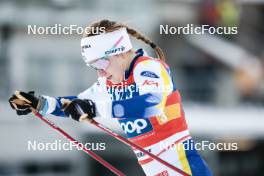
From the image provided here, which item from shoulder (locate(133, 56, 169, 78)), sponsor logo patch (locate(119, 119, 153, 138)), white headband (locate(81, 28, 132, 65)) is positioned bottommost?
sponsor logo patch (locate(119, 119, 153, 138))

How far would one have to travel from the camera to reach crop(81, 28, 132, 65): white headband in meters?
4.46

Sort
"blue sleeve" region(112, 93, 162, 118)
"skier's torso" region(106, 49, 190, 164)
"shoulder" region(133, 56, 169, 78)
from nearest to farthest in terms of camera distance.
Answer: "blue sleeve" region(112, 93, 162, 118)
"shoulder" region(133, 56, 169, 78)
"skier's torso" region(106, 49, 190, 164)

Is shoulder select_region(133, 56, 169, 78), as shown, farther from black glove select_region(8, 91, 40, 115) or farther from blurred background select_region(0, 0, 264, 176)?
blurred background select_region(0, 0, 264, 176)

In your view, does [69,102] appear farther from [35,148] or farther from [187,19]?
[187,19]

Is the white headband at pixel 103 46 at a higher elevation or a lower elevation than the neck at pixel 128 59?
higher

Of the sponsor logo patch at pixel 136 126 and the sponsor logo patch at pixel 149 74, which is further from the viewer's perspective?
the sponsor logo patch at pixel 136 126

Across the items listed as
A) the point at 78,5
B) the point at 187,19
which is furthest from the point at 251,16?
the point at 78,5

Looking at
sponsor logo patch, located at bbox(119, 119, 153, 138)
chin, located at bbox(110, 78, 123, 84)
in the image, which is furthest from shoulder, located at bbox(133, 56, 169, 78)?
sponsor logo patch, located at bbox(119, 119, 153, 138)

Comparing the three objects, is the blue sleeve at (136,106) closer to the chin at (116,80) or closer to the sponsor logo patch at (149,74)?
the sponsor logo patch at (149,74)

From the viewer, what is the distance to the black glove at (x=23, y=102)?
4.51m

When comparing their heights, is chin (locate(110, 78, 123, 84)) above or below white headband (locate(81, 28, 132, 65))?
below

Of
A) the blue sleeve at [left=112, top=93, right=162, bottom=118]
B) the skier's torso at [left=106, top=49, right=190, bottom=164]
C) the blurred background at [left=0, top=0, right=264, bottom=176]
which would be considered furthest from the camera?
the blurred background at [left=0, top=0, right=264, bottom=176]

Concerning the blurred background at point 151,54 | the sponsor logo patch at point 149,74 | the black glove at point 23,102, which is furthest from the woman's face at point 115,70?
the blurred background at point 151,54

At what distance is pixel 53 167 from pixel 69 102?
7.71m
